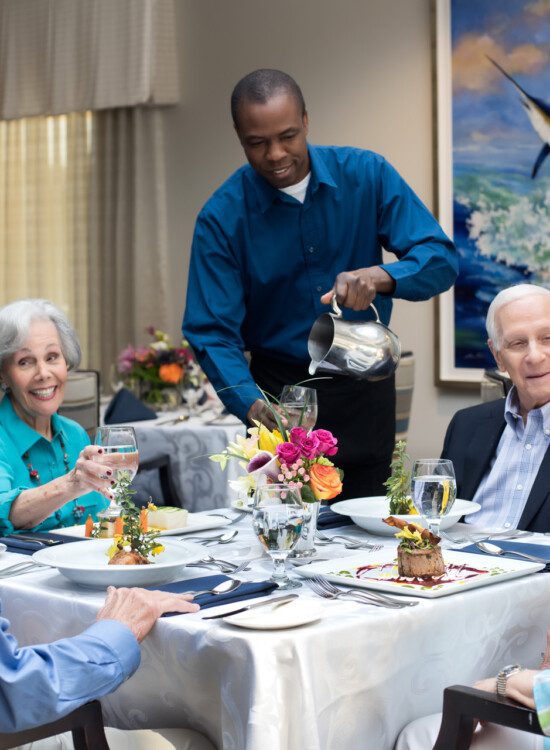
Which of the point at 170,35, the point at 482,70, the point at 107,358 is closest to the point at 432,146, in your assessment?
the point at 482,70

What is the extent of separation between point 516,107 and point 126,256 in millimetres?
2706

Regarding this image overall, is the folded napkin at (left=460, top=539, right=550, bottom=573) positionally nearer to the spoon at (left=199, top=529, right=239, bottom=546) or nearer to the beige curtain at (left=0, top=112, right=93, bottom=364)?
the spoon at (left=199, top=529, right=239, bottom=546)

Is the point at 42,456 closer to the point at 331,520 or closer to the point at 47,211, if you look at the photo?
the point at 331,520

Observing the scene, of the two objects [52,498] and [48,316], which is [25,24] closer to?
[48,316]

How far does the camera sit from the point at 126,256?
6.91m

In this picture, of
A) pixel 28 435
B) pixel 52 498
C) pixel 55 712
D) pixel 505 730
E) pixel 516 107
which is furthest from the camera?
pixel 516 107

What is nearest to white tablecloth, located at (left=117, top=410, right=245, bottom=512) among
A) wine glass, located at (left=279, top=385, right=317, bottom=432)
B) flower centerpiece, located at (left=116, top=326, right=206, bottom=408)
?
flower centerpiece, located at (left=116, top=326, right=206, bottom=408)

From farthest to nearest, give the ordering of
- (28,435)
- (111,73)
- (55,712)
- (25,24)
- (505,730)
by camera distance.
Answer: (25,24), (111,73), (28,435), (505,730), (55,712)

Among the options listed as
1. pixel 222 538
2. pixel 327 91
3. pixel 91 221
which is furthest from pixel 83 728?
pixel 91 221

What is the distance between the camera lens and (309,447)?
75.3 inches

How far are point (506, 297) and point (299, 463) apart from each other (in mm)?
788

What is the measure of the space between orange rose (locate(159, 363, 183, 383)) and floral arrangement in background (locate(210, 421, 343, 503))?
2.88 m

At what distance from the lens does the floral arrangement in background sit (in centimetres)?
191

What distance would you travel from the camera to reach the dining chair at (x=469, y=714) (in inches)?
55.6
